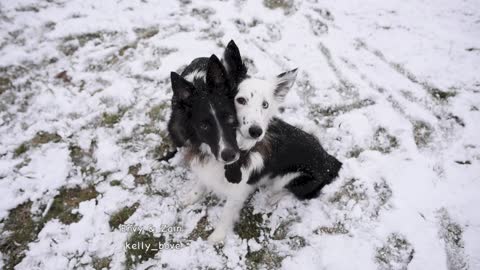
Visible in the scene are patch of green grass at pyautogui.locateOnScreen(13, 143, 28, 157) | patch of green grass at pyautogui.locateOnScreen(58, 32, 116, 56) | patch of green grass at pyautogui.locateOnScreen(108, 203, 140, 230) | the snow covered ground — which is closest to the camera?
the snow covered ground

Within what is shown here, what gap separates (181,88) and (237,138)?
0.74 metres

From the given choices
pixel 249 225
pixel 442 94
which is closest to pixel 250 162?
pixel 249 225

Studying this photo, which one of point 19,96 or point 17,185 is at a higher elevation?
point 19,96

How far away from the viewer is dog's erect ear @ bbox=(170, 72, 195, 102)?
8.57 feet

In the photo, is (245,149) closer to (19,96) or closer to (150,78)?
(150,78)

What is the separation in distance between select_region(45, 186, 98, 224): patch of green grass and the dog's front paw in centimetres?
161

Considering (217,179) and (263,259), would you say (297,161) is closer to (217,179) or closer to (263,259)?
(217,179)

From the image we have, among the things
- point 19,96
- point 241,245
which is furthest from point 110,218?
point 19,96

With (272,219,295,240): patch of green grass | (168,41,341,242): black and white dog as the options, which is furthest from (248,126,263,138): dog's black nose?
(272,219,295,240): patch of green grass

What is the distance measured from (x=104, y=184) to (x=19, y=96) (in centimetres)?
226

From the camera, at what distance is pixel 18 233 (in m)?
3.52

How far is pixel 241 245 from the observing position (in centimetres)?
364

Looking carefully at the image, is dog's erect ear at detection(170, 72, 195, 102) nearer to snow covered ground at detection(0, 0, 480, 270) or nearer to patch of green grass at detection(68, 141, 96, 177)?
snow covered ground at detection(0, 0, 480, 270)

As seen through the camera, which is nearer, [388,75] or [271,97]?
[271,97]
